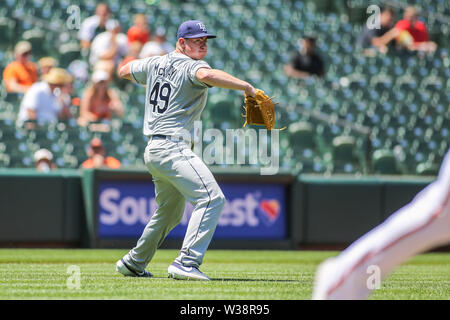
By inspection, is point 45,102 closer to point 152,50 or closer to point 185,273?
point 152,50

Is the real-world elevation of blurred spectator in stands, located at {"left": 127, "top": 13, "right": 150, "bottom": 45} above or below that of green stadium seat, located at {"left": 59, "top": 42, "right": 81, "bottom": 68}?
above

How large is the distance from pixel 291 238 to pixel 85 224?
258cm

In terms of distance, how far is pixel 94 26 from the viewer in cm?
1404

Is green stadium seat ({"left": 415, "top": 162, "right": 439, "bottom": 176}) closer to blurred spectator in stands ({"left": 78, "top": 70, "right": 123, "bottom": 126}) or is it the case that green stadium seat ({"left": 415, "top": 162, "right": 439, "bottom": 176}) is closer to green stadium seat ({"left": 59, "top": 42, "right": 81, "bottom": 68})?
blurred spectator in stands ({"left": 78, "top": 70, "right": 123, "bottom": 126})

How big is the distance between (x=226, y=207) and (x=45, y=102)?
280cm

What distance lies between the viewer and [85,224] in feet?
34.7

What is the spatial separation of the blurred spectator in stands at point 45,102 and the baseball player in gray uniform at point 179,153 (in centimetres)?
529

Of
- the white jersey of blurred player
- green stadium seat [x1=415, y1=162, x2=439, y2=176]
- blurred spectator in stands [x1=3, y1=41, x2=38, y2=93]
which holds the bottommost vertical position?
green stadium seat [x1=415, y1=162, x2=439, y2=176]

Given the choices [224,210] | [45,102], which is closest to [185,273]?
[224,210]

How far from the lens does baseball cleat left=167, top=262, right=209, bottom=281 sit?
601 centimetres

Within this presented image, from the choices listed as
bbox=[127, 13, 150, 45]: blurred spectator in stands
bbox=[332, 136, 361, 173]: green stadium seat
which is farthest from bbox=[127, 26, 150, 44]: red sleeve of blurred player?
bbox=[332, 136, 361, 173]: green stadium seat

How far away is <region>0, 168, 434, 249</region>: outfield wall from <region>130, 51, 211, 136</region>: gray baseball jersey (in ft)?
14.0
